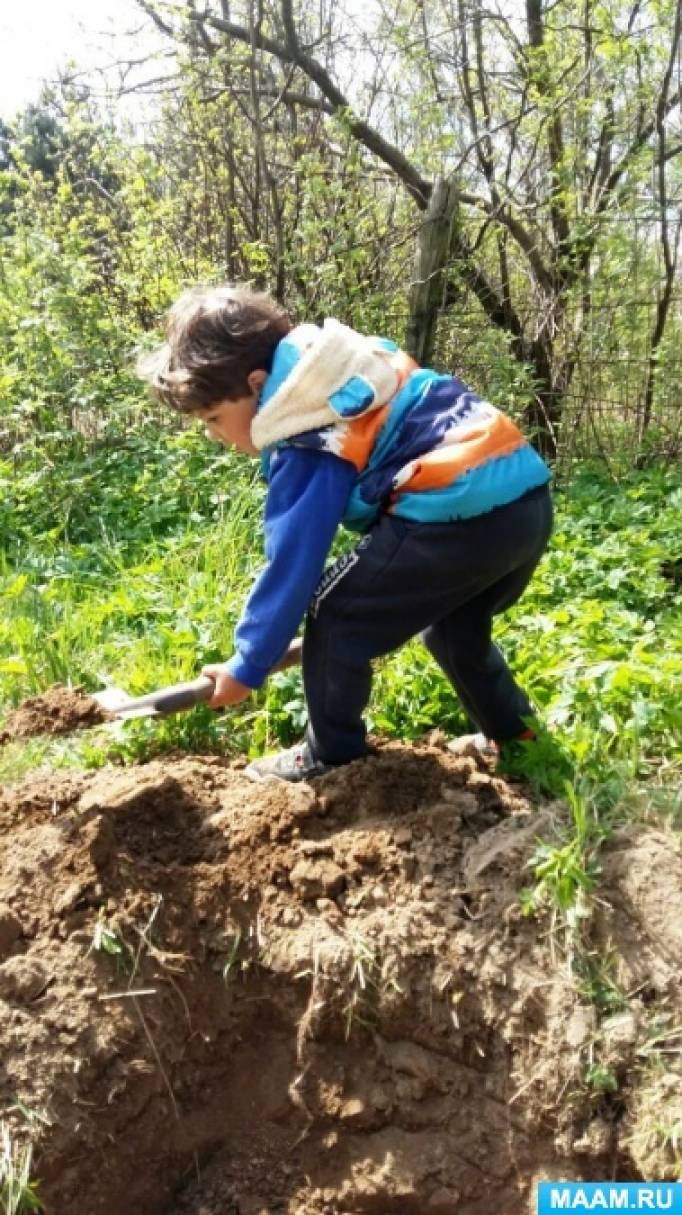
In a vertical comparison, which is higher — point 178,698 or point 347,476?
point 347,476

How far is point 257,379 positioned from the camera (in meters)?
2.16

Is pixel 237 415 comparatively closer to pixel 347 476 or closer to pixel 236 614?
pixel 347 476

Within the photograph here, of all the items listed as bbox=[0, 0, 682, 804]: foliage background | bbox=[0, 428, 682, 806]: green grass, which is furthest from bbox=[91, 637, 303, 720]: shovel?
bbox=[0, 0, 682, 804]: foliage background

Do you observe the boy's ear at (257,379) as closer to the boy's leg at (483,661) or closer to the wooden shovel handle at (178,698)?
the wooden shovel handle at (178,698)

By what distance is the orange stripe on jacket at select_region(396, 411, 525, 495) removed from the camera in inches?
83.7

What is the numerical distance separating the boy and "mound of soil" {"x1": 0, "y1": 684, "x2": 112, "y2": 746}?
0.95 metres

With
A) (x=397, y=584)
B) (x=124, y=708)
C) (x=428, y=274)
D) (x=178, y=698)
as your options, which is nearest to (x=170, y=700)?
(x=178, y=698)

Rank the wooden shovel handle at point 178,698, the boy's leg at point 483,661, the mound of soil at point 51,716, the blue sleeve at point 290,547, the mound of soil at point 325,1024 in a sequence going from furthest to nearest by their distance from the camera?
the mound of soil at point 51,716
the boy's leg at point 483,661
the wooden shovel handle at point 178,698
the blue sleeve at point 290,547
the mound of soil at point 325,1024

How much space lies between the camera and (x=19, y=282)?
575cm

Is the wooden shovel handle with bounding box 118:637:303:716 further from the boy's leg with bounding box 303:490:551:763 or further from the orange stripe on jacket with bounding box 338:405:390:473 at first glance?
the orange stripe on jacket with bounding box 338:405:390:473

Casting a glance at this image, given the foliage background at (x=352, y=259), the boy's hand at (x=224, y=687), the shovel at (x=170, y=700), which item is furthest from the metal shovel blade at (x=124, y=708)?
the foliage background at (x=352, y=259)

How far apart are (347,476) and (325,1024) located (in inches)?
47.0

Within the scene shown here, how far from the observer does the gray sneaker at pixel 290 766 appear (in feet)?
8.13

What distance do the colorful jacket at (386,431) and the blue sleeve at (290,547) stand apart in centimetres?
5
